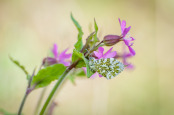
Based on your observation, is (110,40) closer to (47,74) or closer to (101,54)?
(101,54)

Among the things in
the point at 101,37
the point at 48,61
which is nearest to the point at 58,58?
the point at 48,61

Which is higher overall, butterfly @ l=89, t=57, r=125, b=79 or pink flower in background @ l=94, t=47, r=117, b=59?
pink flower in background @ l=94, t=47, r=117, b=59

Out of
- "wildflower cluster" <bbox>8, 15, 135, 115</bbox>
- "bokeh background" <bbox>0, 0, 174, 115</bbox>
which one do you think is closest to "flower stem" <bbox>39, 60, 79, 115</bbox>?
"wildflower cluster" <bbox>8, 15, 135, 115</bbox>

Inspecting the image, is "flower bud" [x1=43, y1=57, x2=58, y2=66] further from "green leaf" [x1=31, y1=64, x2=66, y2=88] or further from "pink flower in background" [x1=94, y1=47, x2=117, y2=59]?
"pink flower in background" [x1=94, y1=47, x2=117, y2=59]

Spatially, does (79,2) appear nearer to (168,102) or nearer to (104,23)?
(104,23)

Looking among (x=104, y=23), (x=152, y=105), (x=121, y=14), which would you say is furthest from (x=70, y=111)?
(x=121, y=14)
